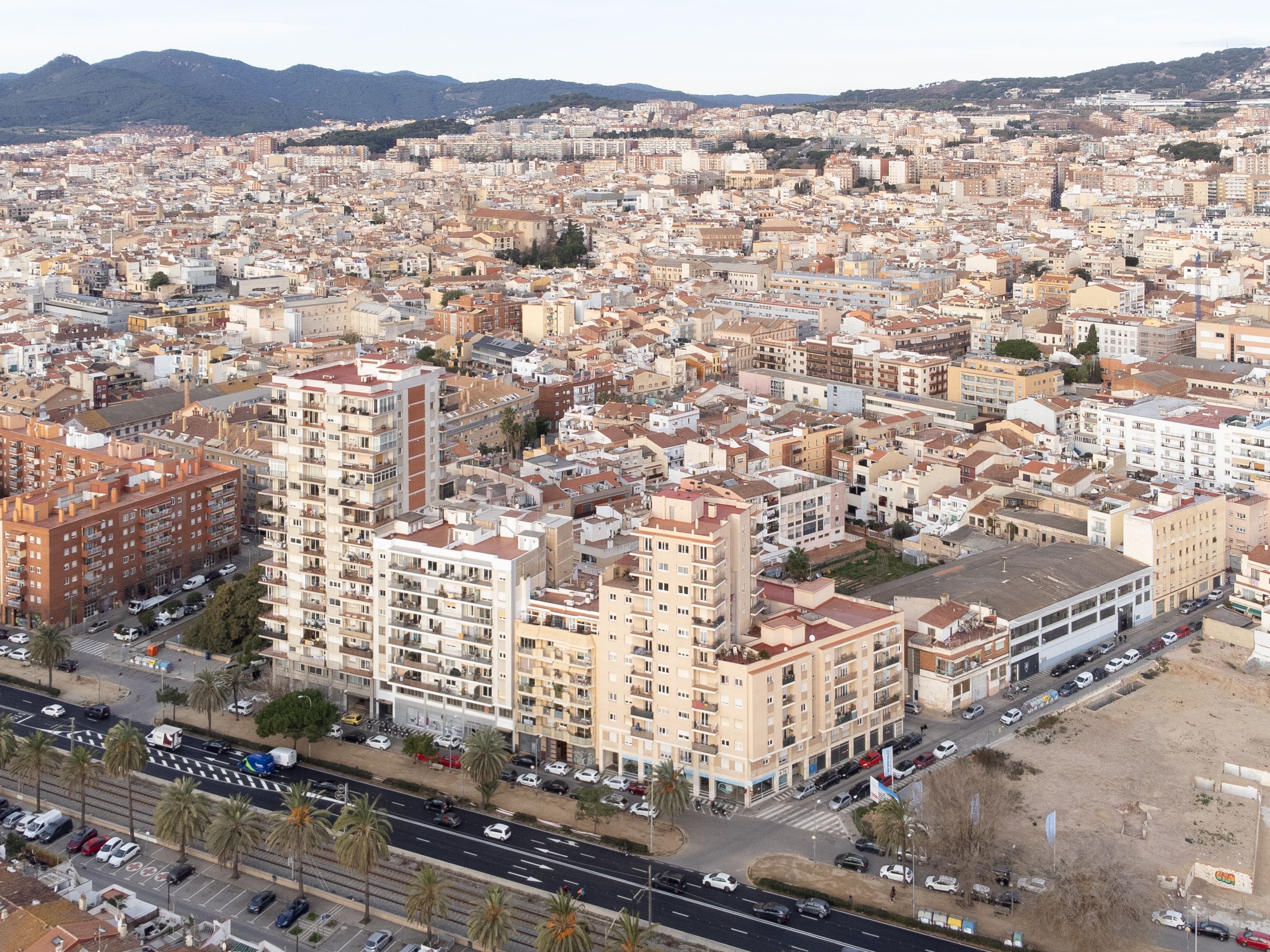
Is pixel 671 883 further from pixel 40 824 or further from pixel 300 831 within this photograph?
pixel 40 824

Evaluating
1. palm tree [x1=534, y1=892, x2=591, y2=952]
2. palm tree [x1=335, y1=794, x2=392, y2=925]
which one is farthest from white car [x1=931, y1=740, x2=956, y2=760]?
palm tree [x1=335, y1=794, x2=392, y2=925]

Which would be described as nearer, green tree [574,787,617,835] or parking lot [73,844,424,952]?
parking lot [73,844,424,952]

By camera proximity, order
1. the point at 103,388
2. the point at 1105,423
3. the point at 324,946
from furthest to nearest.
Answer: the point at 103,388 → the point at 1105,423 → the point at 324,946

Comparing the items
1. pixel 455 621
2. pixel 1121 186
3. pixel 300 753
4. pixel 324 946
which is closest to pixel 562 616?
pixel 455 621

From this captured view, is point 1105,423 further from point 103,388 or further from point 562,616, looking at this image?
point 103,388

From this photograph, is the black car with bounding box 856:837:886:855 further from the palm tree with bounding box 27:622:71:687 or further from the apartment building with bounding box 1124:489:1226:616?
the palm tree with bounding box 27:622:71:687

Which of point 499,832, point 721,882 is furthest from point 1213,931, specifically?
point 499,832
